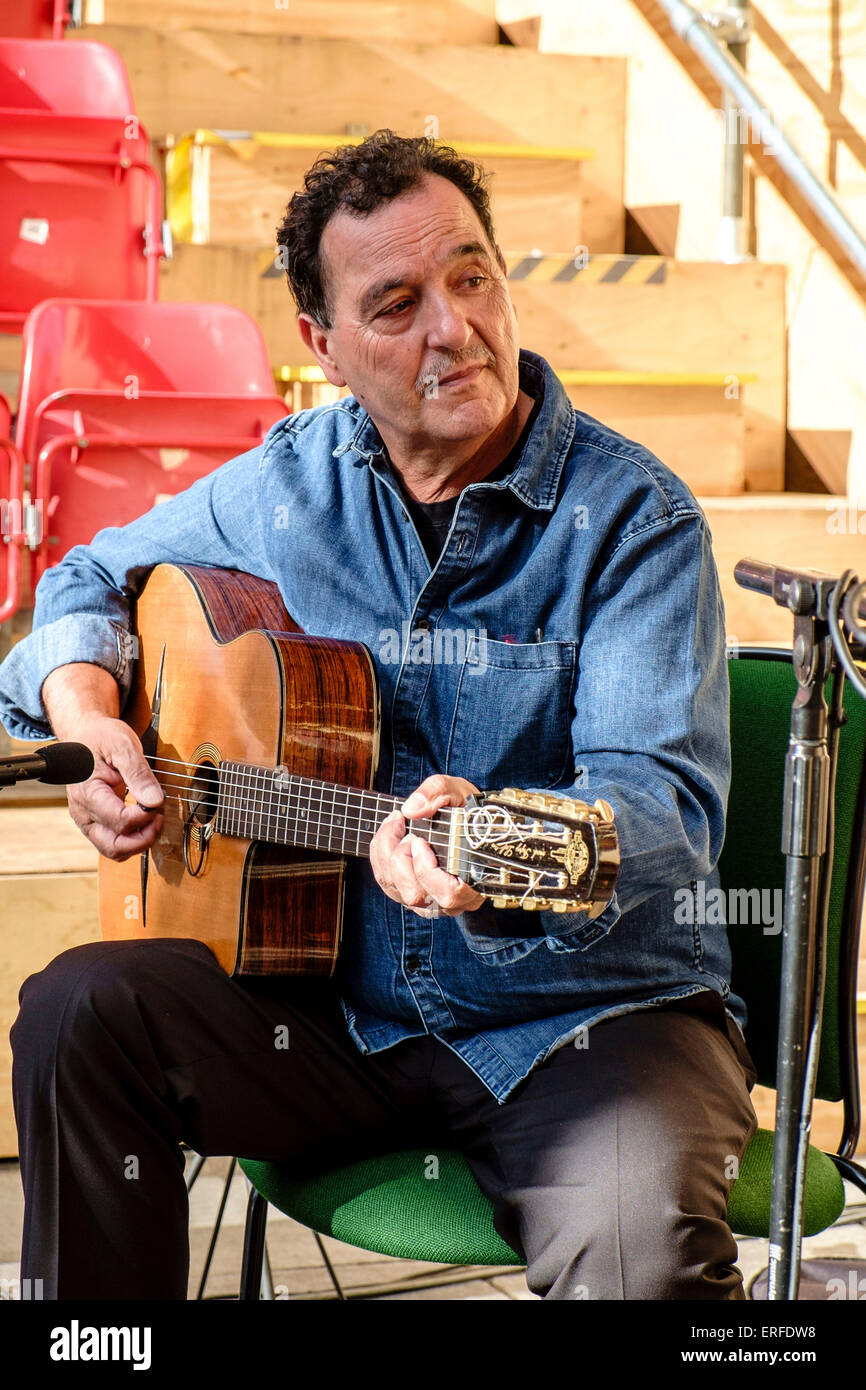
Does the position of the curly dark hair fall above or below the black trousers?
above

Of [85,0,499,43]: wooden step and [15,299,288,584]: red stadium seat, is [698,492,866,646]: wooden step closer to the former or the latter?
[15,299,288,584]: red stadium seat

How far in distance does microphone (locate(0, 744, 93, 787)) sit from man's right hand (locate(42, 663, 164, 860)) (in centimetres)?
31

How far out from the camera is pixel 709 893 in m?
1.36

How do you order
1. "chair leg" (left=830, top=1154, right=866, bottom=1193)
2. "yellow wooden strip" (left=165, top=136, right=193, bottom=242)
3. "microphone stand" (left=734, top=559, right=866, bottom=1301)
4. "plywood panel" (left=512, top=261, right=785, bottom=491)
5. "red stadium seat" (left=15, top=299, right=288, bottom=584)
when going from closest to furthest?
"microphone stand" (left=734, top=559, right=866, bottom=1301) < "chair leg" (left=830, top=1154, right=866, bottom=1193) < "red stadium seat" (left=15, top=299, right=288, bottom=584) < "plywood panel" (left=512, top=261, right=785, bottom=491) < "yellow wooden strip" (left=165, top=136, right=193, bottom=242)

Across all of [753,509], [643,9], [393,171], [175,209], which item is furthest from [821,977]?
[643,9]

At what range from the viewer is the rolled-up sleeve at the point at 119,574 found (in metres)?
1.57

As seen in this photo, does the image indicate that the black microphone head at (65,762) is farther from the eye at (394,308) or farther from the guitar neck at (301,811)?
the eye at (394,308)

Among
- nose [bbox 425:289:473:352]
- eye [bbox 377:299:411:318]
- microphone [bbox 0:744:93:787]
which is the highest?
eye [bbox 377:299:411:318]

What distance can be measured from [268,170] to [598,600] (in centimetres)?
242

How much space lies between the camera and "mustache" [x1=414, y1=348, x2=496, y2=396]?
1340 mm

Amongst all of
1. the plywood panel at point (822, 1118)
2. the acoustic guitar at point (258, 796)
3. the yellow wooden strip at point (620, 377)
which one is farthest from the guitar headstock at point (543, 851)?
the yellow wooden strip at point (620, 377)

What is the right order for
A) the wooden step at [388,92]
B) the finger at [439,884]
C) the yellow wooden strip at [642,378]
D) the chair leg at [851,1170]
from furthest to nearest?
1. the wooden step at [388,92]
2. the yellow wooden strip at [642,378]
3. the chair leg at [851,1170]
4. the finger at [439,884]

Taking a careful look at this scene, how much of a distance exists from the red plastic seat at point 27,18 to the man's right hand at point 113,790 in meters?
3.01

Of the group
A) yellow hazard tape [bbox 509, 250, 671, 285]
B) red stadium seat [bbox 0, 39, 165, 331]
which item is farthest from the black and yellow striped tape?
red stadium seat [bbox 0, 39, 165, 331]
